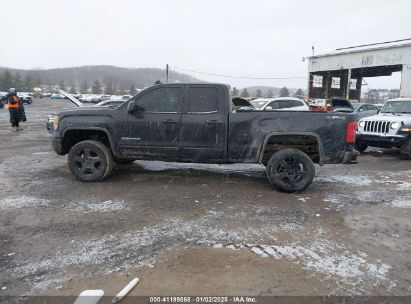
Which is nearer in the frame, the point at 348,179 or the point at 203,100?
the point at 203,100

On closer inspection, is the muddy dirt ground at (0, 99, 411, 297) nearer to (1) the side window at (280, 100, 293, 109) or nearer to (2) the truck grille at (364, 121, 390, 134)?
(2) the truck grille at (364, 121, 390, 134)

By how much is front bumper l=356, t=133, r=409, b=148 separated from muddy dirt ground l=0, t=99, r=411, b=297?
263cm

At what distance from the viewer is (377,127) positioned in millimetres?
9461

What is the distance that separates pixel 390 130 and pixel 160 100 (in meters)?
→ 6.77

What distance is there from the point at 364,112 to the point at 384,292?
14596mm

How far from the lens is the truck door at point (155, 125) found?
19.4 feet

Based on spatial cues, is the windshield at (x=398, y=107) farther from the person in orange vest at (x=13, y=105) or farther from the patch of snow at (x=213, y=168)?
the person in orange vest at (x=13, y=105)

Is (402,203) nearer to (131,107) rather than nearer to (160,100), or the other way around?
(160,100)

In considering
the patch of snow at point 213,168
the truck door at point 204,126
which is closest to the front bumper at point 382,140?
the patch of snow at point 213,168

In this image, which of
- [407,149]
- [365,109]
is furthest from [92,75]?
[407,149]

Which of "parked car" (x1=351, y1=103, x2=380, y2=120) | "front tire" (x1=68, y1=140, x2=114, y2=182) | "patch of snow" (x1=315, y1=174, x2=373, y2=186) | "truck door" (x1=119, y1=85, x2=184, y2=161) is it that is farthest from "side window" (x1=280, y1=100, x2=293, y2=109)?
"front tire" (x1=68, y1=140, x2=114, y2=182)

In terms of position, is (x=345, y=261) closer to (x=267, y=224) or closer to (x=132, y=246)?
(x=267, y=224)

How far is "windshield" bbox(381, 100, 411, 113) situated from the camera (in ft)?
33.1

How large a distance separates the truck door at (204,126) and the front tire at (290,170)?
933 millimetres
